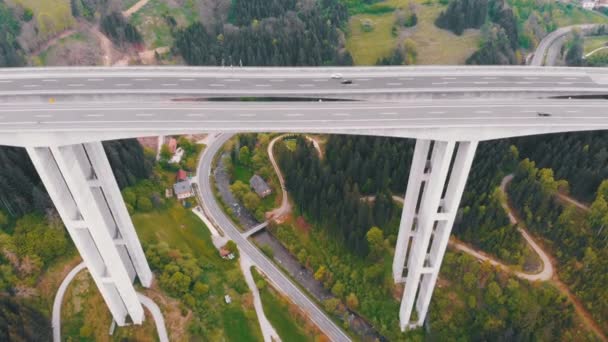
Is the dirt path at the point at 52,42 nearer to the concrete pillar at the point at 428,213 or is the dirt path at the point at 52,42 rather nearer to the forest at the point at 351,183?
the forest at the point at 351,183

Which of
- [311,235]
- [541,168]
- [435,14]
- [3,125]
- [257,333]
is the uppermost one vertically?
[3,125]

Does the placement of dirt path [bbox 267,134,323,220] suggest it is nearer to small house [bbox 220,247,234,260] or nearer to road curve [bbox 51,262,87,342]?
small house [bbox 220,247,234,260]


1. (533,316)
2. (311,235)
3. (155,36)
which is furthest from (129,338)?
(155,36)

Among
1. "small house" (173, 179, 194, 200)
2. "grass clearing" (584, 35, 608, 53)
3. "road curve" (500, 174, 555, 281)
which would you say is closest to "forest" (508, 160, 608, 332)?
"road curve" (500, 174, 555, 281)

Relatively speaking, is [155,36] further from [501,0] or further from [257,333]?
[501,0]

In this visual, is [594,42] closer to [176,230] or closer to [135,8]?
[176,230]
